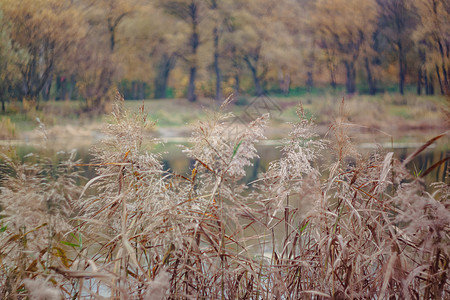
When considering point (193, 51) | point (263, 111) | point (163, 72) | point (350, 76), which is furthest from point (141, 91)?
point (350, 76)

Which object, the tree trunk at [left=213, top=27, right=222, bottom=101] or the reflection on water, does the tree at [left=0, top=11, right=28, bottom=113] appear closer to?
the reflection on water

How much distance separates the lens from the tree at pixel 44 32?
5.67 feet

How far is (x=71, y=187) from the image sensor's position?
41 centimetres

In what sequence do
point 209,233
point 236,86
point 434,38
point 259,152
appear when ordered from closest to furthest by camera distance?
point 209,233 → point 259,152 → point 236,86 → point 434,38

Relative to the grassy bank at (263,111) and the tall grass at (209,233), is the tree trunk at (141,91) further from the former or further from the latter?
the tall grass at (209,233)

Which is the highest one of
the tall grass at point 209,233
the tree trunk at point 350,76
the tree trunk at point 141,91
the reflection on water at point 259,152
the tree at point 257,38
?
the tree at point 257,38

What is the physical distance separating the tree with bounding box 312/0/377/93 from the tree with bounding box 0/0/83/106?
3.59 feet

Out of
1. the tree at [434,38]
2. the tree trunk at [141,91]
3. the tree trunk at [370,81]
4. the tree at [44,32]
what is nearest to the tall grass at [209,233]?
the tree trunk at [141,91]

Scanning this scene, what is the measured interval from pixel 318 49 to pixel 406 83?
47 centimetres

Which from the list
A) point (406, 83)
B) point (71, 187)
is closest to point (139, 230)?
point (71, 187)

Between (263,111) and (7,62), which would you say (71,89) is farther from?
(263,111)

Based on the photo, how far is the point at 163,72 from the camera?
1829 millimetres

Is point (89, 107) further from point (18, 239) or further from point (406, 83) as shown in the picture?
point (406, 83)

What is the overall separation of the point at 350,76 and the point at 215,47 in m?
0.65
